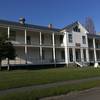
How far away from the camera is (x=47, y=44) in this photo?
38.7 m

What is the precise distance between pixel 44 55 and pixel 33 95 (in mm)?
28096

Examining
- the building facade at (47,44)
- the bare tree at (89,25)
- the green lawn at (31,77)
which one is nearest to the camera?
the green lawn at (31,77)

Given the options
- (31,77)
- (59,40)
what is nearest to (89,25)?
(59,40)

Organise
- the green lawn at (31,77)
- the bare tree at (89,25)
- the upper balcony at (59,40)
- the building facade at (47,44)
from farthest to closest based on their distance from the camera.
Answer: the bare tree at (89,25) < the upper balcony at (59,40) < the building facade at (47,44) < the green lawn at (31,77)

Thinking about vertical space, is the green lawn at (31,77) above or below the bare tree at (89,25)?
below

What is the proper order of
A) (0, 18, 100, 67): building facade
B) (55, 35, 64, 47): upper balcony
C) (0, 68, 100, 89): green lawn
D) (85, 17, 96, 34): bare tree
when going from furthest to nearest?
(85, 17, 96, 34): bare tree < (55, 35, 64, 47): upper balcony < (0, 18, 100, 67): building facade < (0, 68, 100, 89): green lawn

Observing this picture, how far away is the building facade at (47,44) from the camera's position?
34219 millimetres

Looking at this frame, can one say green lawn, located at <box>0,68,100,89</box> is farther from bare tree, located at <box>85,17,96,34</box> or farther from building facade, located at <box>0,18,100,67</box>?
bare tree, located at <box>85,17,96,34</box>

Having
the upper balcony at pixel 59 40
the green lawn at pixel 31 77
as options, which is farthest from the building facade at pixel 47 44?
the green lawn at pixel 31 77

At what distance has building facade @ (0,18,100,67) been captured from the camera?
1347 inches

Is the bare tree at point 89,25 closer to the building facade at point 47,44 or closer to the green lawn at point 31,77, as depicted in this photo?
the building facade at point 47,44

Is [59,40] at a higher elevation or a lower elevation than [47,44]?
higher

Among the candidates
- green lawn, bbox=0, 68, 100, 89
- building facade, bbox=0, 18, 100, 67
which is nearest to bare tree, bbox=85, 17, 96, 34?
building facade, bbox=0, 18, 100, 67

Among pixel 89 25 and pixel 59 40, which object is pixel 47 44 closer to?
pixel 59 40
